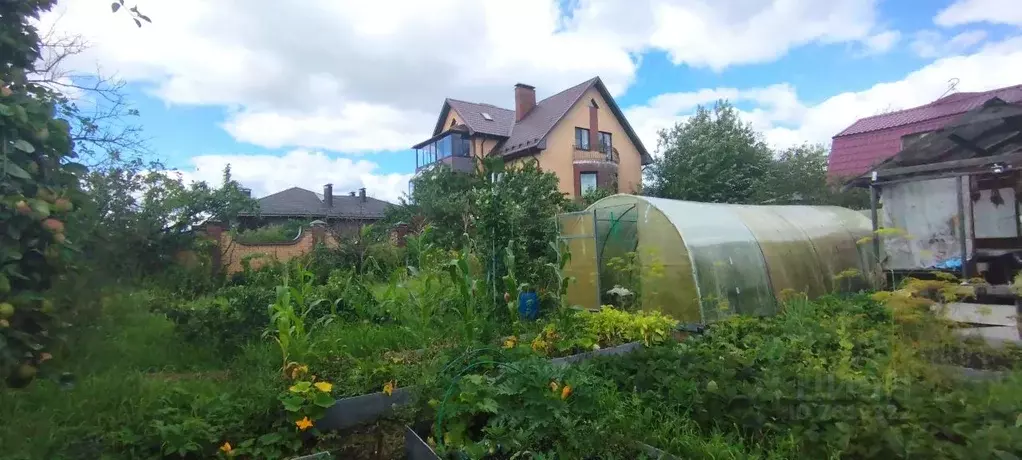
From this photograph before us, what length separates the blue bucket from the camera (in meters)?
7.12

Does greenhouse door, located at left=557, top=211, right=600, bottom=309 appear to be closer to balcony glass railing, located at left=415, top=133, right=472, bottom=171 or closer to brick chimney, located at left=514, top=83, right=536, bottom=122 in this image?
balcony glass railing, located at left=415, top=133, right=472, bottom=171

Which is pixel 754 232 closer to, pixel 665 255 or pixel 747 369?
pixel 665 255

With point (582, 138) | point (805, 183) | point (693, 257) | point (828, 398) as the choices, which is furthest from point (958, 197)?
point (582, 138)

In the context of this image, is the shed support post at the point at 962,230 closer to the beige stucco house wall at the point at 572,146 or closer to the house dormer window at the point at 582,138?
the beige stucco house wall at the point at 572,146

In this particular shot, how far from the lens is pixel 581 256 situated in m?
8.25

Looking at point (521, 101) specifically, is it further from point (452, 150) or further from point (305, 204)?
point (305, 204)

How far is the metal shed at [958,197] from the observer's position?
746 cm

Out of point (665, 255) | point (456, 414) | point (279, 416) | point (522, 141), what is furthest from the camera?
point (522, 141)

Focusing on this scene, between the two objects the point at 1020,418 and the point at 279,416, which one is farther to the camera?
the point at 279,416

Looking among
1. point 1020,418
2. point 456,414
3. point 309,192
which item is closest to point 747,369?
point 1020,418

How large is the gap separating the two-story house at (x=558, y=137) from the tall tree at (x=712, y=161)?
187 cm

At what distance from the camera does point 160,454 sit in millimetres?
3109

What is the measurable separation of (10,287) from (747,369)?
3941 mm

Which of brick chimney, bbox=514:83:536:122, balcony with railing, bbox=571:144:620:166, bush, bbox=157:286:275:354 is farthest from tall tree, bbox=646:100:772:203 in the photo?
bush, bbox=157:286:275:354
